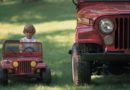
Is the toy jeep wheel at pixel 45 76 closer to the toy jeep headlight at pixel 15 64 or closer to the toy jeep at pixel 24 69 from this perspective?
the toy jeep at pixel 24 69

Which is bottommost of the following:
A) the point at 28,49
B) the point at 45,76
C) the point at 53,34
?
the point at 45,76

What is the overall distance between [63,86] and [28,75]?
2.02 ft

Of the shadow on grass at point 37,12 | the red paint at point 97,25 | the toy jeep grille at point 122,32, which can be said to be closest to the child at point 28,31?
the red paint at point 97,25

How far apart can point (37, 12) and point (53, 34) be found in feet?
39.3

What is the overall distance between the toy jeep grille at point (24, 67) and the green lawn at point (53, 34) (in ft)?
0.77

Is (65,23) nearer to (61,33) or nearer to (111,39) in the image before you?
(61,33)

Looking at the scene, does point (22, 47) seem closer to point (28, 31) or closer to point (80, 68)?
point (28, 31)

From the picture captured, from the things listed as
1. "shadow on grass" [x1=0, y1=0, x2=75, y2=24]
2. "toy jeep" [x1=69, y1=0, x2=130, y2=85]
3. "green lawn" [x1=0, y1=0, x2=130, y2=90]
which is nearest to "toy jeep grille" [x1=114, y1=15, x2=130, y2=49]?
"toy jeep" [x1=69, y1=0, x2=130, y2=85]

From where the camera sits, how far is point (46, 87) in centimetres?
809

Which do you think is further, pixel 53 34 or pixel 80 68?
pixel 53 34

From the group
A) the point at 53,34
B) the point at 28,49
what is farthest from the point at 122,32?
the point at 53,34

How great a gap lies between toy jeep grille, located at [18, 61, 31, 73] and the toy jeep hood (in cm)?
121

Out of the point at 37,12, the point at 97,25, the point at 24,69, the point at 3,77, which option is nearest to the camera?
the point at 97,25

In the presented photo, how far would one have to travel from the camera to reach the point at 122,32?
296 inches
